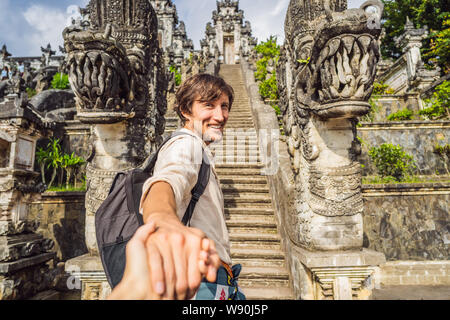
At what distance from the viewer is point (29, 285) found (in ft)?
13.1

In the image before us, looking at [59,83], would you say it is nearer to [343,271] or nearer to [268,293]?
[268,293]

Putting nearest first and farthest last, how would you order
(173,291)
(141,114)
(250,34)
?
(173,291) → (141,114) → (250,34)

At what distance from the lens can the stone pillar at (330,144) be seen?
2.41 metres

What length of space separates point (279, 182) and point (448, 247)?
3.81 m

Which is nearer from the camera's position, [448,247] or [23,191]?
[23,191]

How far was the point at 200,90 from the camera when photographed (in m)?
1.30

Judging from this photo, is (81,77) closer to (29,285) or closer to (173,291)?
(173,291)

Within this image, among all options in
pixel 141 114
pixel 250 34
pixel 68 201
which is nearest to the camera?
pixel 141 114

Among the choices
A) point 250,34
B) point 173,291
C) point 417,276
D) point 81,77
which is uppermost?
point 250,34


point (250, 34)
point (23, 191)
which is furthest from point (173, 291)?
point (250, 34)

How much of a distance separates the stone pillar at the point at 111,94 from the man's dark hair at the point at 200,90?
1.78 meters

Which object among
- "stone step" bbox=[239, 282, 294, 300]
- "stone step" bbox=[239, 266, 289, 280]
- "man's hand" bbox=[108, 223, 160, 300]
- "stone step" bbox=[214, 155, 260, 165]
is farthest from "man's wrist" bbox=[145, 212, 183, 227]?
"stone step" bbox=[214, 155, 260, 165]

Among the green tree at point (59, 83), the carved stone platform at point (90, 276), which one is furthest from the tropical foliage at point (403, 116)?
the green tree at point (59, 83)

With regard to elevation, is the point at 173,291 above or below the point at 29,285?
above
